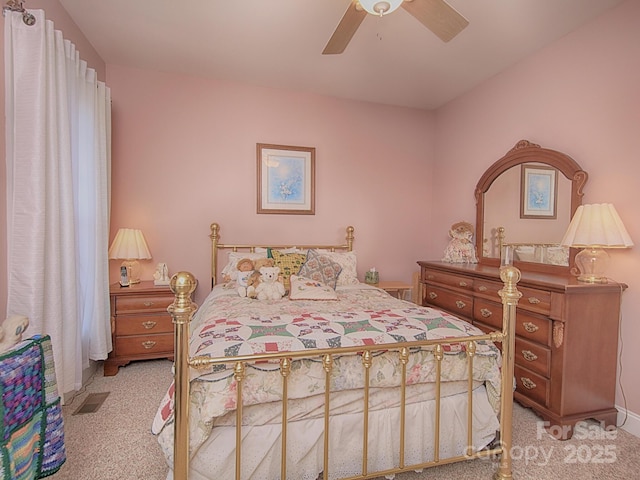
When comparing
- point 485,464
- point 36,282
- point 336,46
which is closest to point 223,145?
point 336,46

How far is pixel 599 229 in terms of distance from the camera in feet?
6.74

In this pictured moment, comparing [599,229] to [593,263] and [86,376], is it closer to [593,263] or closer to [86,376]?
[593,263]

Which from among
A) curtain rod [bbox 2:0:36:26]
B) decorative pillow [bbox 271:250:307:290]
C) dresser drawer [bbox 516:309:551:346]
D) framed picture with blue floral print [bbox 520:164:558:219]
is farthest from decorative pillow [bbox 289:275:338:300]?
curtain rod [bbox 2:0:36:26]

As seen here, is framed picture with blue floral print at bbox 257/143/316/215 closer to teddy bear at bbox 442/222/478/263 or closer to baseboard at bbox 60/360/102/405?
teddy bear at bbox 442/222/478/263

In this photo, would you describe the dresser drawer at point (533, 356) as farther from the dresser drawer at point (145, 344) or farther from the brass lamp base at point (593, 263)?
the dresser drawer at point (145, 344)

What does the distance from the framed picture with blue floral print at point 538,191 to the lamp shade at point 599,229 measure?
1.55 feet

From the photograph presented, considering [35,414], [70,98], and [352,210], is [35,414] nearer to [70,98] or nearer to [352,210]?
[70,98]

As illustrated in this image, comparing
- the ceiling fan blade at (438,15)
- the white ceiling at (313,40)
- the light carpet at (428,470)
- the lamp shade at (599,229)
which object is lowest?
the light carpet at (428,470)

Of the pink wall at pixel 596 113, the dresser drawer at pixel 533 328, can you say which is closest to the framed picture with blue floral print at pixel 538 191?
the pink wall at pixel 596 113

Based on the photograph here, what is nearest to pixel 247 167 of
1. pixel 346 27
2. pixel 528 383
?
pixel 346 27

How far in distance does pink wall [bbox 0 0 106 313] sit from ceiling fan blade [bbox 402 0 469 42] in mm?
2149

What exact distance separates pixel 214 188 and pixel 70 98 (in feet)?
4.69

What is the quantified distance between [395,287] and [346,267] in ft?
2.19

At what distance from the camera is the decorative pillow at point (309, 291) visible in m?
2.56
